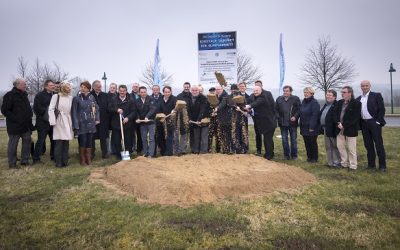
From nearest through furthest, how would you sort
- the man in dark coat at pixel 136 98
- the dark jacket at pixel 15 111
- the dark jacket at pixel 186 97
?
the dark jacket at pixel 15 111 < the dark jacket at pixel 186 97 < the man in dark coat at pixel 136 98

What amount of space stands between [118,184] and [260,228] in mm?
3175

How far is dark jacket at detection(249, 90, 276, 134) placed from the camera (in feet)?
29.7

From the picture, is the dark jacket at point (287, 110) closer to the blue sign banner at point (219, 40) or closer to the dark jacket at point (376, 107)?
the dark jacket at point (376, 107)

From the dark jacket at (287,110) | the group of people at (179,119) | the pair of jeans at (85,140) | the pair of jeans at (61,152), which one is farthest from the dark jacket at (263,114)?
the pair of jeans at (61,152)

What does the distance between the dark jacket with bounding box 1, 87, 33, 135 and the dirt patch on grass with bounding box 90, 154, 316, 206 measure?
2.34m

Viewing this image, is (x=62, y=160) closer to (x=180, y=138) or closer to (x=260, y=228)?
(x=180, y=138)

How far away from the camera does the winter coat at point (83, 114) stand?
8516mm

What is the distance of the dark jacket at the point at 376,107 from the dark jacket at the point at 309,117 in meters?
1.32

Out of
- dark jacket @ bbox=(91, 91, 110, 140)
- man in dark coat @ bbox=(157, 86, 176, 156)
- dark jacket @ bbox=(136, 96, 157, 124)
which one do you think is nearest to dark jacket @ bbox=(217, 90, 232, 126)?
man in dark coat @ bbox=(157, 86, 176, 156)

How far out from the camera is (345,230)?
432cm

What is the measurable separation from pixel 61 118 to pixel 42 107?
2.97 ft

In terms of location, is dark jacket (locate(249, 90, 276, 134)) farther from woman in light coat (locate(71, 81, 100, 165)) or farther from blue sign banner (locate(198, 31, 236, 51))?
woman in light coat (locate(71, 81, 100, 165))

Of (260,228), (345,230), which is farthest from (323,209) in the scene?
(260,228)

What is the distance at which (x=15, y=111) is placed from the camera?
8.38m
